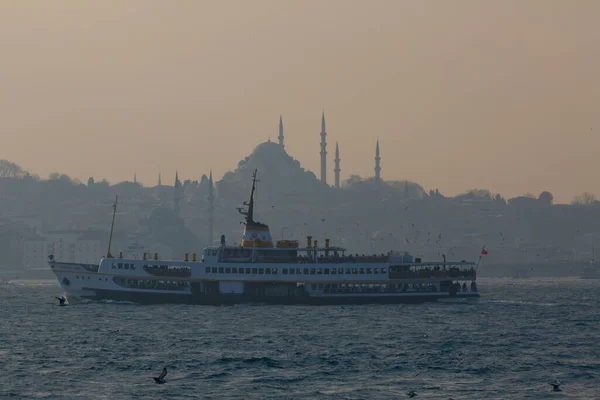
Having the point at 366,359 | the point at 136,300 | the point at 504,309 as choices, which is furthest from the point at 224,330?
the point at 504,309

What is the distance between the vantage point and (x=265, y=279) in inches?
3676

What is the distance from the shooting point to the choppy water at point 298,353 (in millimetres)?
48125

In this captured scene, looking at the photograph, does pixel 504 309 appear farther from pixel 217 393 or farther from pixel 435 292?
pixel 217 393

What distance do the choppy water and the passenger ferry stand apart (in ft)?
5.26

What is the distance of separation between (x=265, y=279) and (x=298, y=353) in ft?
109

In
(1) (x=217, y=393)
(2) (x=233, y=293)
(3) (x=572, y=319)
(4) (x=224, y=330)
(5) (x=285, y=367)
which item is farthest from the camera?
(2) (x=233, y=293)

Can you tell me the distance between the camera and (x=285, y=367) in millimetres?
54875

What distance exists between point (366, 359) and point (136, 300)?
3961 centimetres

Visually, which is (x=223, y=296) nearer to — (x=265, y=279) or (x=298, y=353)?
(x=265, y=279)

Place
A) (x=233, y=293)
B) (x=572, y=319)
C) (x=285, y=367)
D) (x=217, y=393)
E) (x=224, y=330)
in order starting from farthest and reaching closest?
(x=233, y=293)
(x=572, y=319)
(x=224, y=330)
(x=285, y=367)
(x=217, y=393)

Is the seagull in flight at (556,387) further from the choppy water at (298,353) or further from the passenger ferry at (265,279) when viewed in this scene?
the passenger ferry at (265,279)

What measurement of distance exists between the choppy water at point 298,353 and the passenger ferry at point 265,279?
1604 mm

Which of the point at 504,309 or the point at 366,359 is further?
the point at 504,309

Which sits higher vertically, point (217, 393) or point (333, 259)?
point (333, 259)
